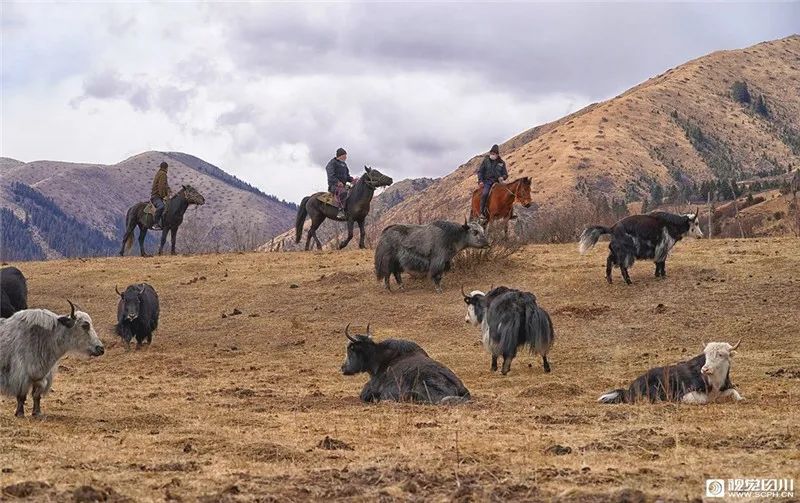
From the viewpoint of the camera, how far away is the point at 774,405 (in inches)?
404

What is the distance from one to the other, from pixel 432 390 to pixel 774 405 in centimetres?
348

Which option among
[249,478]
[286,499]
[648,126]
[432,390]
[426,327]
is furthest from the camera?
[648,126]

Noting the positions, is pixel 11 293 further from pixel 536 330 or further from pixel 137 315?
pixel 536 330

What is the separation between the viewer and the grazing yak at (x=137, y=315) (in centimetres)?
1802

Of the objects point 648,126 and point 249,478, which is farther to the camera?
point 648,126

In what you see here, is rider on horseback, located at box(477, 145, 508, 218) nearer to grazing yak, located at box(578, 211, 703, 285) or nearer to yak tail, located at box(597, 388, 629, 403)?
grazing yak, located at box(578, 211, 703, 285)

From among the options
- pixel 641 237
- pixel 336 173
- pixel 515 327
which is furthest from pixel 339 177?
pixel 515 327

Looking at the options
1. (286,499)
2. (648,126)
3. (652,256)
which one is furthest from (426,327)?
(648,126)

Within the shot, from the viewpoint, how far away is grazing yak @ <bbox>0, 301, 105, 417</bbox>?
33.1 ft

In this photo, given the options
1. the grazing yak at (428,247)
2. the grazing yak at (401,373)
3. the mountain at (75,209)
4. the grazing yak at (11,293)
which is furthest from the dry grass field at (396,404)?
the mountain at (75,209)

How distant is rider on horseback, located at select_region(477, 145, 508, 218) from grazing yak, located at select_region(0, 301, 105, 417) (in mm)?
14831

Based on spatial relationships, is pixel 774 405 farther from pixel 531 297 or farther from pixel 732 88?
pixel 732 88

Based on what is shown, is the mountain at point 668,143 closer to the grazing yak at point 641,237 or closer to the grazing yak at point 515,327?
the grazing yak at point 641,237

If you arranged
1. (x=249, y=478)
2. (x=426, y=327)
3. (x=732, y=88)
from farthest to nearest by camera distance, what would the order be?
(x=732, y=88)
(x=426, y=327)
(x=249, y=478)
